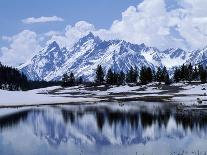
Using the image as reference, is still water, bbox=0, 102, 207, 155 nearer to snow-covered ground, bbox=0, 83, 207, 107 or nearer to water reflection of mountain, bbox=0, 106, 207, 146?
water reflection of mountain, bbox=0, 106, 207, 146

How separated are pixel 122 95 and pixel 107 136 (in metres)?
102

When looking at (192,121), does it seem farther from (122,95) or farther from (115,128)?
(122,95)

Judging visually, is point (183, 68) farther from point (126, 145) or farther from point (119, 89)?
point (126, 145)

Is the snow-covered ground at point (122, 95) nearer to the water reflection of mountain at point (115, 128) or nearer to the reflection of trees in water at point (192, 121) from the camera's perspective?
the reflection of trees in water at point (192, 121)

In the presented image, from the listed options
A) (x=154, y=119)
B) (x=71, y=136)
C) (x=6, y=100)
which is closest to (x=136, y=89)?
(x=6, y=100)

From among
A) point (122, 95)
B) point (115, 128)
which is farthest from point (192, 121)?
point (122, 95)

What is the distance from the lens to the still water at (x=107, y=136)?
35281mm

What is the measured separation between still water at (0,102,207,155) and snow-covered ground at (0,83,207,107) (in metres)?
35.9

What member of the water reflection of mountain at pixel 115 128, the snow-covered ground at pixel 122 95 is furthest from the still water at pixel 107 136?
the snow-covered ground at pixel 122 95

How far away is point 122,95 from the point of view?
5728 inches

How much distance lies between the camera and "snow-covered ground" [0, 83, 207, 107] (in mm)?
107062

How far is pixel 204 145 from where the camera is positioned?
3609 cm

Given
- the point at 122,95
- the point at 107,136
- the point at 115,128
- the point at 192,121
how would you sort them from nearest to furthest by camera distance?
the point at 107,136 < the point at 115,128 < the point at 192,121 < the point at 122,95

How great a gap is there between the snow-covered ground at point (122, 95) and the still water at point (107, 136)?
118 feet
